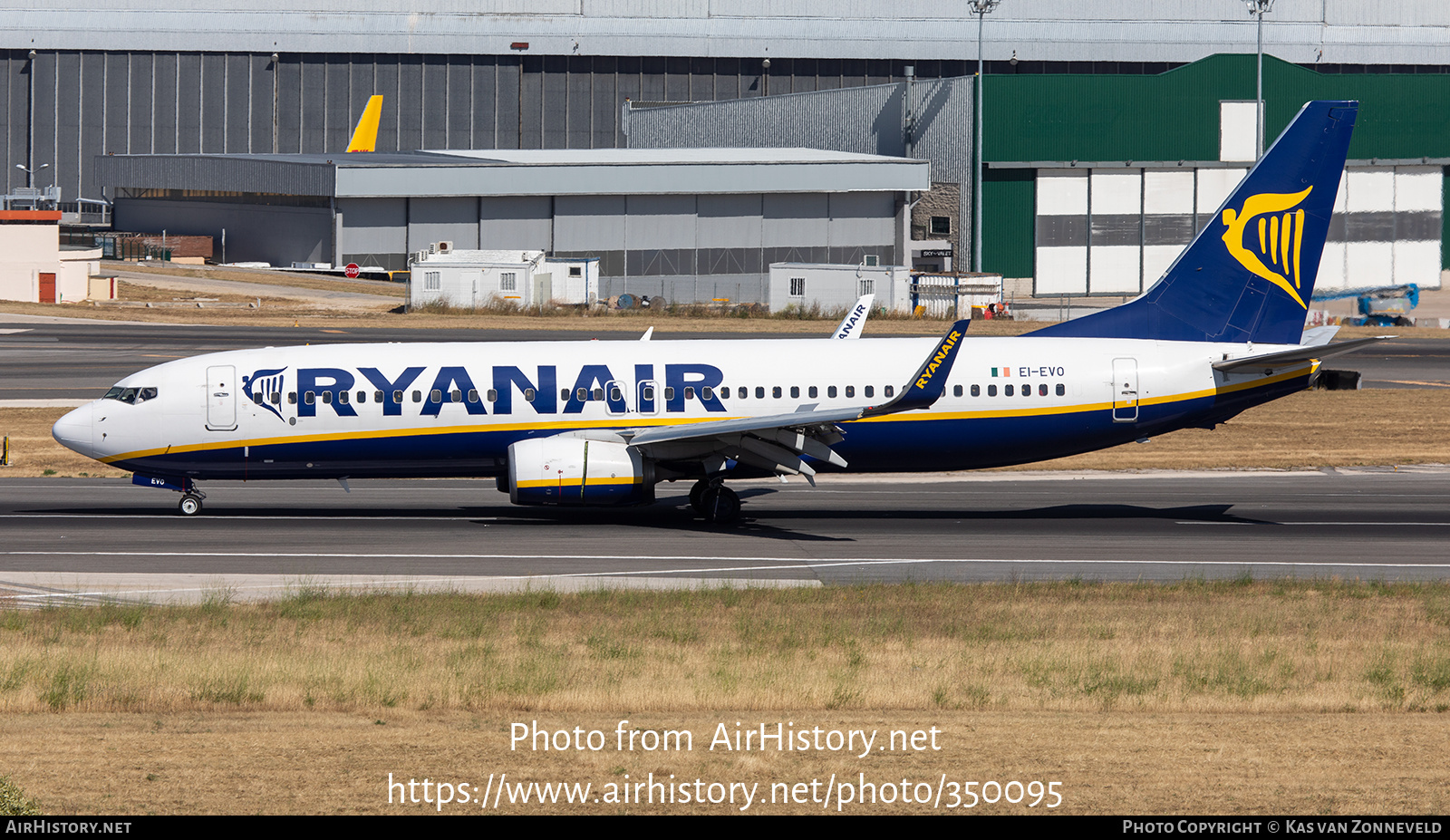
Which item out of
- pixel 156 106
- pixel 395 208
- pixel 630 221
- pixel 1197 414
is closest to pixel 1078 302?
pixel 630 221

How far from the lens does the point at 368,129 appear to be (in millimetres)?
128000

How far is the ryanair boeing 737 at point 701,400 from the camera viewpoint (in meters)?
33.3

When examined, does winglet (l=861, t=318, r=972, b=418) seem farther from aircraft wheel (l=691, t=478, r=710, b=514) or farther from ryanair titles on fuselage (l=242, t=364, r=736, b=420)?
aircraft wheel (l=691, t=478, r=710, b=514)

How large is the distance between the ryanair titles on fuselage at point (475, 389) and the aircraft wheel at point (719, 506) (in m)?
1.99

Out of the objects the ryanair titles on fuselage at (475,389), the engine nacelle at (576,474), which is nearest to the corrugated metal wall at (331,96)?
the ryanair titles on fuselage at (475,389)

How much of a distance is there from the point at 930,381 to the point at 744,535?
5646 mm

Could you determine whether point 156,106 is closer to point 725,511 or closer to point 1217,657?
point 725,511

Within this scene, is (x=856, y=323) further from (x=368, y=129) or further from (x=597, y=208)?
(x=368, y=129)

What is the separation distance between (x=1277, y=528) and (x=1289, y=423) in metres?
18.9

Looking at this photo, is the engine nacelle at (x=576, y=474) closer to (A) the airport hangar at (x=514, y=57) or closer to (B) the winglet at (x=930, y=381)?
(B) the winglet at (x=930, y=381)

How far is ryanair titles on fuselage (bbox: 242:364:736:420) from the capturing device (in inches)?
1313

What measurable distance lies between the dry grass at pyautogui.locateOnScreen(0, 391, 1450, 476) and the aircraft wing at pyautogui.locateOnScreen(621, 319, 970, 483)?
13.9m

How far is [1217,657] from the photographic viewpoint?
21.0 metres

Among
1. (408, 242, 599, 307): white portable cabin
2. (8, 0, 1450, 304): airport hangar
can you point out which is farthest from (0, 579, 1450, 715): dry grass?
(8, 0, 1450, 304): airport hangar
